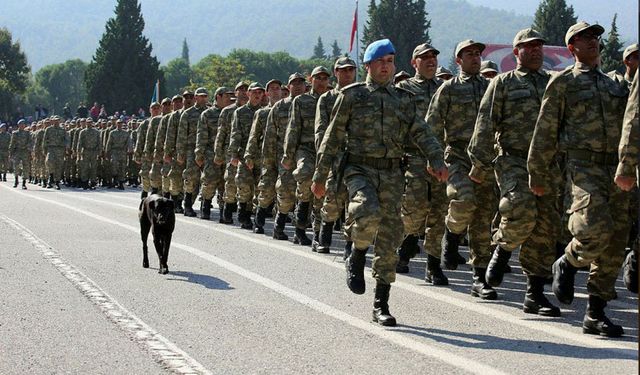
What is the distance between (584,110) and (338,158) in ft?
6.31

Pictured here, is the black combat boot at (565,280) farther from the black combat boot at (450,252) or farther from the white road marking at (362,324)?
the black combat boot at (450,252)

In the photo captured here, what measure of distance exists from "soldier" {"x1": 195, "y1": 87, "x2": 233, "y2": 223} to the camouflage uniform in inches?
454

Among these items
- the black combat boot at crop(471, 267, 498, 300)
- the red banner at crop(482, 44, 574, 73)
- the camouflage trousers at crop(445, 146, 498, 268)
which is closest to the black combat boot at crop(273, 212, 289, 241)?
the camouflage trousers at crop(445, 146, 498, 268)

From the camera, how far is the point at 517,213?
8820mm

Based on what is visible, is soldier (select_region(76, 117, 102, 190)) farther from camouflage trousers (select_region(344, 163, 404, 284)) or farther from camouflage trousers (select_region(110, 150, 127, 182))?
camouflage trousers (select_region(344, 163, 404, 284))

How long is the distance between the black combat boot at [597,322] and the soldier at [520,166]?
0.85 m

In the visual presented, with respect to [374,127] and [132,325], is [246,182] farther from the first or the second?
[132,325]

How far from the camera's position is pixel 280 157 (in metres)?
15.9

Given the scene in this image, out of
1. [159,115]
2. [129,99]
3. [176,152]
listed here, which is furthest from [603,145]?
[129,99]

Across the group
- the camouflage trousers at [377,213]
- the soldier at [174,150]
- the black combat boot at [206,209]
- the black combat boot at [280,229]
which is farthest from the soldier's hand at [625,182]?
the soldier at [174,150]

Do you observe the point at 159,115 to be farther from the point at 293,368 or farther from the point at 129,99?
the point at 129,99

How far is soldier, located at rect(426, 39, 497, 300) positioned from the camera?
10.1 metres

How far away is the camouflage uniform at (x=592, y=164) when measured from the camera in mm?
7699

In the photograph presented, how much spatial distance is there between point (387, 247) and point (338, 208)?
2964 millimetres
